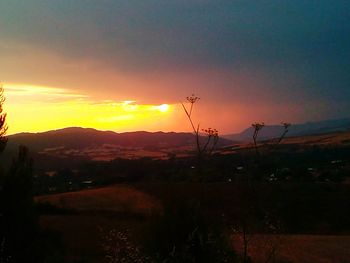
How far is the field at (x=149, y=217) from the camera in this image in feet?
76.5

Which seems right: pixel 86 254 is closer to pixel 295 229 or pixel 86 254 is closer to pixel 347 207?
pixel 295 229

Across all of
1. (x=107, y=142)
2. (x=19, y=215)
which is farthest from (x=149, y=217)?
(x=107, y=142)

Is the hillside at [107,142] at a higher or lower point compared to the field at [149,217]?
higher

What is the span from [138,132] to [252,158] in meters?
165

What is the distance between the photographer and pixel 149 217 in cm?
2123

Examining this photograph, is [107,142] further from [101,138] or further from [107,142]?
[101,138]

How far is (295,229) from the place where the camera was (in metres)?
41.8

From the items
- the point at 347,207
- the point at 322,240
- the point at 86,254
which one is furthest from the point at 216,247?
the point at 347,207

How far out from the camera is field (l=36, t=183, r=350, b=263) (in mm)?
23312

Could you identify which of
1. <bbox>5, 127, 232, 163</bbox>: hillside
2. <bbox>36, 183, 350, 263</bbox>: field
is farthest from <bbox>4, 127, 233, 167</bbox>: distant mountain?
<bbox>36, 183, 350, 263</bbox>: field

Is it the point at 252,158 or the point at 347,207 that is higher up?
the point at 252,158

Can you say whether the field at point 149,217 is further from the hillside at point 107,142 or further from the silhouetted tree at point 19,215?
the hillside at point 107,142

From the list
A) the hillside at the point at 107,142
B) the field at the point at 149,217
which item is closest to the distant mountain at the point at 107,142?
the hillside at the point at 107,142

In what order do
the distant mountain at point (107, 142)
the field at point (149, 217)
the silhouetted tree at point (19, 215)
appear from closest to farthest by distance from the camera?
1. the silhouetted tree at point (19, 215)
2. the field at point (149, 217)
3. the distant mountain at point (107, 142)
